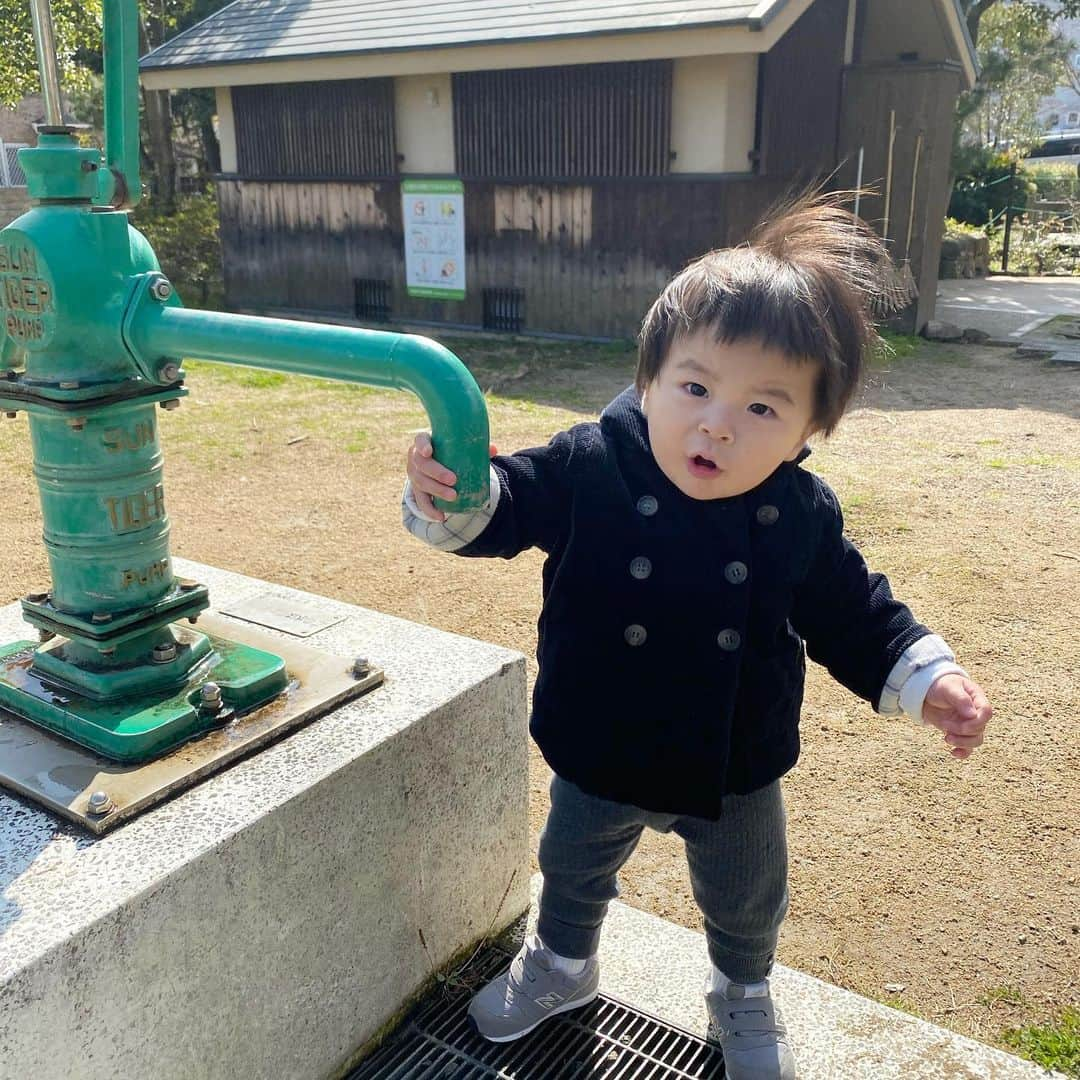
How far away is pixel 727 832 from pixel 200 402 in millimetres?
6192

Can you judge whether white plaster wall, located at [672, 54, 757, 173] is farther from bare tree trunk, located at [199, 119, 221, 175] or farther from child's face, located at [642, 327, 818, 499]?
bare tree trunk, located at [199, 119, 221, 175]

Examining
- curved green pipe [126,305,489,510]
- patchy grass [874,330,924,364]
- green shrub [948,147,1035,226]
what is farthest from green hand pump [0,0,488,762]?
green shrub [948,147,1035,226]

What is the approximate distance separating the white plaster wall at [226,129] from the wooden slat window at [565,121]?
9.11 ft


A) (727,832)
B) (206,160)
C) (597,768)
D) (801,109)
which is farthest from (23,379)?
(206,160)

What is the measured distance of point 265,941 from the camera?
150 centimetres

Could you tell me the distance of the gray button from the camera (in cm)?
154

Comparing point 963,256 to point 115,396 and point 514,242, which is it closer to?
point 514,242

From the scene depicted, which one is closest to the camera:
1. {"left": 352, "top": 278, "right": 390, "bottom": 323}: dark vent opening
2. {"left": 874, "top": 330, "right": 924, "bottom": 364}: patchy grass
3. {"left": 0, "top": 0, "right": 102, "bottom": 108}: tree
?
{"left": 874, "top": 330, "right": 924, "bottom": 364}: patchy grass

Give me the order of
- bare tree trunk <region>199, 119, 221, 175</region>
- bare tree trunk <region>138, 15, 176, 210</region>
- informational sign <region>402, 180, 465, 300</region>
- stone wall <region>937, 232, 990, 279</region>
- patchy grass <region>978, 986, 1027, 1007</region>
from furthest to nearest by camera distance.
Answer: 1. bare tree trunk <region>199, 119, 221, 175</region>
2. bare tree trunk <region>138, 15, 176, 210</region>
3. stone wall <region>937, 232, 990, 279</region>
4. informational sign <region>402, 180, 465, 300</region>
5. patchy grass <region>978, 986, 1027, 1007</region>

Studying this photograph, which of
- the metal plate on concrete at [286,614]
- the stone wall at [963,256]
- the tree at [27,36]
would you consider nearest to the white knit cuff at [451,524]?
the metal plate on concrete at [286,614]

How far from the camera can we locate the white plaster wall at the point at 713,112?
27.4ft

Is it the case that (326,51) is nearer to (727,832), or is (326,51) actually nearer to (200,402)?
(200,402)

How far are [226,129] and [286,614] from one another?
33.6 ft

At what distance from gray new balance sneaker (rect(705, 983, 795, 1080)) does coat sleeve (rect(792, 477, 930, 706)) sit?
54 centimetres
